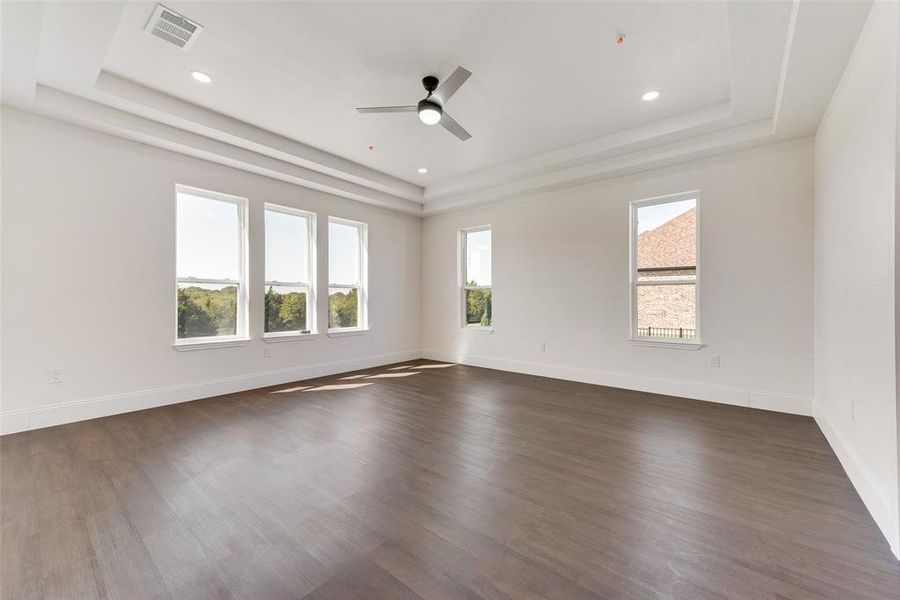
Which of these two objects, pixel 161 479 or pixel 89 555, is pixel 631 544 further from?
pixel 161 479

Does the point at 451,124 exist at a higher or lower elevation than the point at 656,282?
higher

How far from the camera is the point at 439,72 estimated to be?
9.45ft

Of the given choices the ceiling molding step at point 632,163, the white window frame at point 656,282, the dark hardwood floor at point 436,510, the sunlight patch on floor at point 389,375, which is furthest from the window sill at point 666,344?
the sunlight patch on floor at point 389,375

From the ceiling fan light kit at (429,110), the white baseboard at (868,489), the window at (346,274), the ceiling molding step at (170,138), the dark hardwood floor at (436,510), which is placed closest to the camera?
the dark hardwood floor at (436,510)

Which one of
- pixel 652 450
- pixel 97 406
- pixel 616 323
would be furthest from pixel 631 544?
pixel 97 406

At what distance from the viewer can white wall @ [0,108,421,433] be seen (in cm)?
304

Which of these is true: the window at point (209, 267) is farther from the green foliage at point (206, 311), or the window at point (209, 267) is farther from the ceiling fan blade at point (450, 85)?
the ceiling fan blade at point (450, 85)

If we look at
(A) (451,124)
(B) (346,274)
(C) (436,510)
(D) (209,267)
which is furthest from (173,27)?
(B) (346,274)

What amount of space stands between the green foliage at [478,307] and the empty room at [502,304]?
1.77 ft

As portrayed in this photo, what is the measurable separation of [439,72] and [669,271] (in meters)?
3.40

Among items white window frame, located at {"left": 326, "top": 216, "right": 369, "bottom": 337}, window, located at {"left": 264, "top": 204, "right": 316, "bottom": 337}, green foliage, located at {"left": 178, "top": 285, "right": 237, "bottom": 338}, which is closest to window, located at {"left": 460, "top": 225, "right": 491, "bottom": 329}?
white window frame, located at {"left": 326, "top": 216, "right": 369, "bottom": 337}

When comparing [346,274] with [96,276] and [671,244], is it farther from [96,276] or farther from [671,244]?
[671,244]

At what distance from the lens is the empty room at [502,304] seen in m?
1.64

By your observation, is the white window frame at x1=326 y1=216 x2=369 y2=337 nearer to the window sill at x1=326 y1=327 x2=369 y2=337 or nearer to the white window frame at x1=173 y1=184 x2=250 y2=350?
the window sill at x1=326 y1=327 x2=369 y2=337
